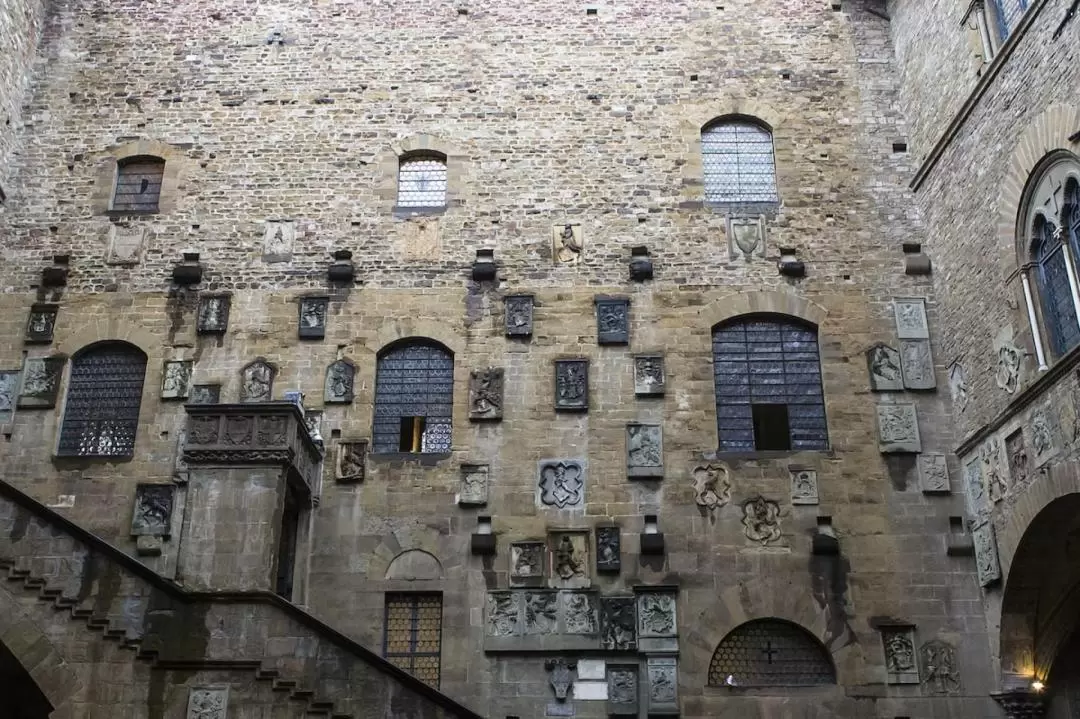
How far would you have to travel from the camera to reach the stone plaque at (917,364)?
1389cm

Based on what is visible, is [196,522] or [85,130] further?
[85,130]

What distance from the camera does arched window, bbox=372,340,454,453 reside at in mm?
13938

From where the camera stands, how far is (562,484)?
1349 cm

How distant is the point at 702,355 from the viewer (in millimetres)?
14219

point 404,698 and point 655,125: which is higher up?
point 655,125

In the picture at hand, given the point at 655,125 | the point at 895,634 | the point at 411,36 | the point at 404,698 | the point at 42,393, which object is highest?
the point at 411,36

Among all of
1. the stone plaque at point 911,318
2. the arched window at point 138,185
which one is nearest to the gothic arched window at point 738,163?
the stone plaque at point 911,318

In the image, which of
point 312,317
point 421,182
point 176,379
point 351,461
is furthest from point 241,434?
point 421,182

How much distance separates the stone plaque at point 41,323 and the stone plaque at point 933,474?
1152cm

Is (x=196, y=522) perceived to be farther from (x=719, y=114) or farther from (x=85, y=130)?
(x=719, y=114)

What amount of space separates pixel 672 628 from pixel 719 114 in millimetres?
7532

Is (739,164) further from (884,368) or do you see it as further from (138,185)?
(138,185)

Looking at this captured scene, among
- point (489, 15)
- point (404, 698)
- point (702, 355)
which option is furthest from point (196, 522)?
point (489, 15)

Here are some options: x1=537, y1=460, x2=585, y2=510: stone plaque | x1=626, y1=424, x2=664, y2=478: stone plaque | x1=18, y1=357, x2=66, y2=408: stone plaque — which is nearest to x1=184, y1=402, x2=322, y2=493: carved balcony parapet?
x1=537, y1=460, x2=585, y2=510: stone plaque
